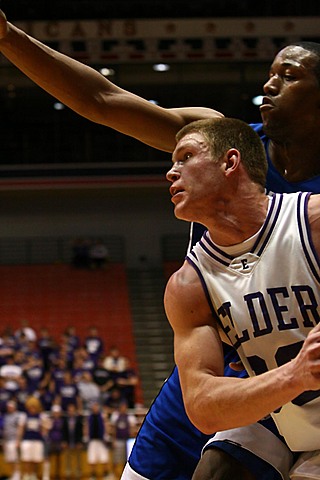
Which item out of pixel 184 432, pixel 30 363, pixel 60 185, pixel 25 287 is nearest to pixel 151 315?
pixel 25 287

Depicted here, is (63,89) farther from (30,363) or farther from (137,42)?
(137,42)

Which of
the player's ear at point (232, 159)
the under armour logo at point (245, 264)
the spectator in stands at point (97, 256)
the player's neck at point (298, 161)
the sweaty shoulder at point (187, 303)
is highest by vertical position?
the spectator in stands at point (97, 256)

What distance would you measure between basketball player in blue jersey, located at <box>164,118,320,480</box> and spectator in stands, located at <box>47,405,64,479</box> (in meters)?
9.54

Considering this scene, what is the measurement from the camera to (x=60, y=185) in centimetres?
2359

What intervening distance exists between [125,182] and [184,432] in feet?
67.1

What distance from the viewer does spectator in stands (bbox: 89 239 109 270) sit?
22031 mm

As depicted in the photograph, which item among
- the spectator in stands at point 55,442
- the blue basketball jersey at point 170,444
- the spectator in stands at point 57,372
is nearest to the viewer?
the blue basketball jersey at point 170,444

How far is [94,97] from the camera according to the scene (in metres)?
3.48

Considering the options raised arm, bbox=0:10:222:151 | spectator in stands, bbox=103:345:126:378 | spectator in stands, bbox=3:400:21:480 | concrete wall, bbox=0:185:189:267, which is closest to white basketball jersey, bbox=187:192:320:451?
raised arm, bbox=0:10:222:151

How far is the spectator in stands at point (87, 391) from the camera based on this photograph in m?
13.3

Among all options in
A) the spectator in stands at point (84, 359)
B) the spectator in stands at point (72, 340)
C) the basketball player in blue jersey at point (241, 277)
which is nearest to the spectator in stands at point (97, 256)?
the spectator in stands at point (72, 340)

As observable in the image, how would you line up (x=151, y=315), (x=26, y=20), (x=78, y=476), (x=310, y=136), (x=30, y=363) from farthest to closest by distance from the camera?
(x=26, y=20)
(x=151, y=315)
(x=30, y=363)
(x=78, y=476)
(x=310, y=136)

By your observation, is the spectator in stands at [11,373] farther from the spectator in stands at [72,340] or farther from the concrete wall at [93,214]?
the concrete wall at [93,214]

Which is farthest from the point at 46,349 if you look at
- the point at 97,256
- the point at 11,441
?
the point at 97,256
